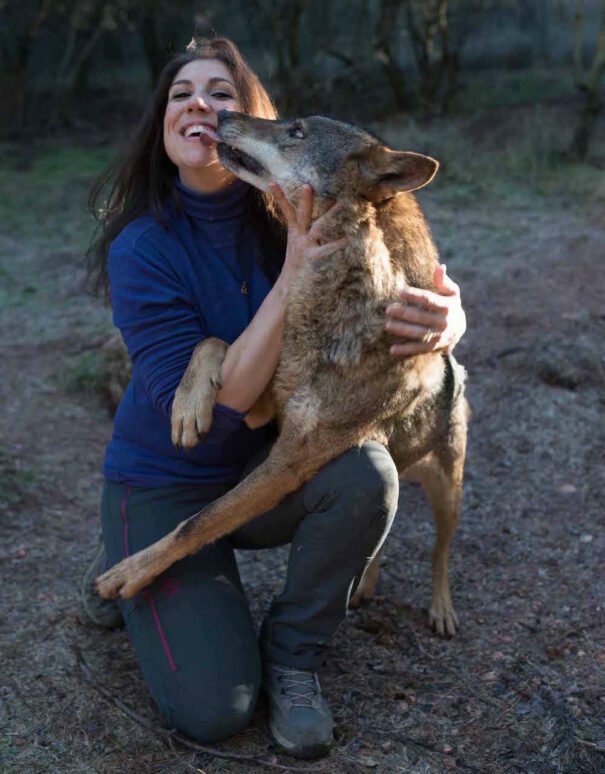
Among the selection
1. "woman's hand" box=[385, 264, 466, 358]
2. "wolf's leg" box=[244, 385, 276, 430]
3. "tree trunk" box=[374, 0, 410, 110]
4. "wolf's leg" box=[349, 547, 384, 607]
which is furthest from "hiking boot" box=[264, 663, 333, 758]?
"tree trunk" box=[374, 0, 410, 110]

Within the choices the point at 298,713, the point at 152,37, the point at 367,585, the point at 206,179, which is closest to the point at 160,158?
the point at 206,179

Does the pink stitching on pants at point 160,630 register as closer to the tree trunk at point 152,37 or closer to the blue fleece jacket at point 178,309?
the blue fleece jacket at point 178,309

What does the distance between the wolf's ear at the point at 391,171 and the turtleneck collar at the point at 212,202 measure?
0.47 meters

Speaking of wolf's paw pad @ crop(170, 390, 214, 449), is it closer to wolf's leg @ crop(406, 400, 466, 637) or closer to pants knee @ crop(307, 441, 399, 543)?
A: pants knee @ crop(307, 441, 399, 543)

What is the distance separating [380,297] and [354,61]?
10931mm

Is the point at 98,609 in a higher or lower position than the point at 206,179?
lower

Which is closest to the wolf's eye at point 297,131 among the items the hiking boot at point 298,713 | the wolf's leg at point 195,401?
the wolf's leg at point 195,401

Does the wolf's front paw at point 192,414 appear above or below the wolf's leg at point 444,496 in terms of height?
above

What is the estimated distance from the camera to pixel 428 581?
3.87m

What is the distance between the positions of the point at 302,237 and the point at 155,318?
0.53 metres

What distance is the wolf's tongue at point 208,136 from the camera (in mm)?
3053

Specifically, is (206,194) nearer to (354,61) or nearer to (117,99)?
(354,61)

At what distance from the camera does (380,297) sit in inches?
114

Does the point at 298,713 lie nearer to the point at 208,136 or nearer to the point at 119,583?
the point at 119,583
